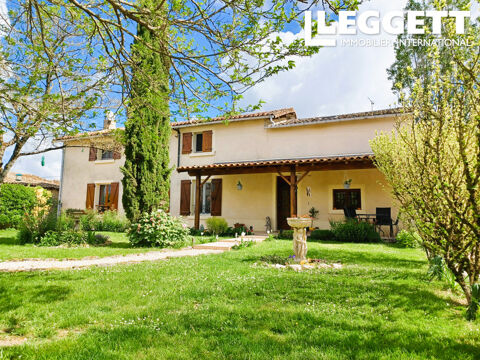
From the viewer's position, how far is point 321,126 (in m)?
13.6

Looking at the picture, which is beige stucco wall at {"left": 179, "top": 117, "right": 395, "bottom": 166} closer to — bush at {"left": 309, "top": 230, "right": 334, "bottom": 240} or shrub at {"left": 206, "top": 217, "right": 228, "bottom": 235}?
shrub at {"left": 206, "top": 217, "right": 228, "bottom": 235}

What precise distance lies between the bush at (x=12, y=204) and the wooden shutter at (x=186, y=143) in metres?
7.89

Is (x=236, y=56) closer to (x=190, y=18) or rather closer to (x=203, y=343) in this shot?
(x=190, y=18)

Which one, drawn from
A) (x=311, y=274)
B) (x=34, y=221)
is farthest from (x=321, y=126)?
(x=34, y=221)

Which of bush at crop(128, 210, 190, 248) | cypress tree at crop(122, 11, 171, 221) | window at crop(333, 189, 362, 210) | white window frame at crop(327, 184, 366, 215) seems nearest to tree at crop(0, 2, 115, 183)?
cypress tree at crop(122, 11, 171, 221)

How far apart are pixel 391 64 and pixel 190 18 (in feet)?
70.2

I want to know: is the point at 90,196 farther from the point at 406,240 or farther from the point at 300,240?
the point at 406,240

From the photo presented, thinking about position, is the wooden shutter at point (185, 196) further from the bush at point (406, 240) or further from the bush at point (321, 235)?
the bush at point (406, 240)

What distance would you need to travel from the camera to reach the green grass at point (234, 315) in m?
2.35

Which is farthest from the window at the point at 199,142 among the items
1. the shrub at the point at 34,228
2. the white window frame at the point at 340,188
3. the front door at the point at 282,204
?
the shrub at the point at 34,228

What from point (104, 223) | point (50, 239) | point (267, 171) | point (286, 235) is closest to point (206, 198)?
point (267, 171)

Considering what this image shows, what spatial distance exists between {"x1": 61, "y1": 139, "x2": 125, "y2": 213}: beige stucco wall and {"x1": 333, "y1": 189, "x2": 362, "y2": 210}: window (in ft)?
38.9

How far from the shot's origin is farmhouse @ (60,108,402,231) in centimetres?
1227

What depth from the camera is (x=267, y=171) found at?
12.4 metres
